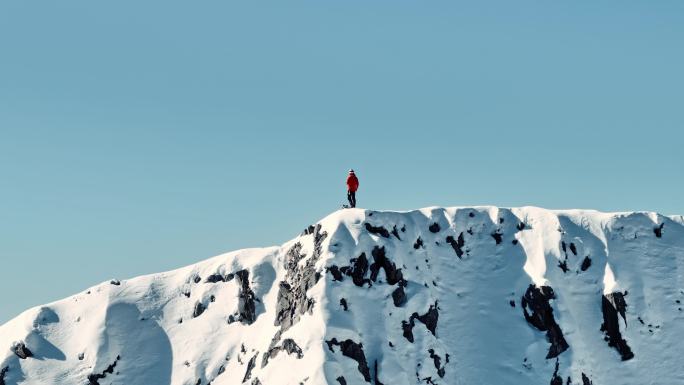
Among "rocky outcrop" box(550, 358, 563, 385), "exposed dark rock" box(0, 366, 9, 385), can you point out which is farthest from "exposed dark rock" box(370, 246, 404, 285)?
"exposed dark rock" box(0, 366, 9, 385)

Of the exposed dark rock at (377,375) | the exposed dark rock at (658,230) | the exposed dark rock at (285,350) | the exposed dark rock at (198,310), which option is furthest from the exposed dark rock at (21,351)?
the exposed dark rock at (658,230)

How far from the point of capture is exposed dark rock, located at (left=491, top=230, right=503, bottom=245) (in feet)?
356

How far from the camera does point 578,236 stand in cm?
10756

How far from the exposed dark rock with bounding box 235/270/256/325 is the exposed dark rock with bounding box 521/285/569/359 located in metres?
26.7

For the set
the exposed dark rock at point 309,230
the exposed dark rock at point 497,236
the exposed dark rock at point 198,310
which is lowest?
the exposed dark rock at point 198,310

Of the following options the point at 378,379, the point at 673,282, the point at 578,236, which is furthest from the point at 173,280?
the point at 673,282

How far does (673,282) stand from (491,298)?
17657 mm

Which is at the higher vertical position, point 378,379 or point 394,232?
point 394,232

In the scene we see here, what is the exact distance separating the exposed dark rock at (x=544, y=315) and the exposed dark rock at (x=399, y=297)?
11893mm

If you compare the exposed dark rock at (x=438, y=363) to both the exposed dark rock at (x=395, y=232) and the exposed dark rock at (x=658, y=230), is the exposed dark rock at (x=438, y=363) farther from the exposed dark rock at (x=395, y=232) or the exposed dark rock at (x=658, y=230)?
the exposed dark rock at (x=658, y=230)

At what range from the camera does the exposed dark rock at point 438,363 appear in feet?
308

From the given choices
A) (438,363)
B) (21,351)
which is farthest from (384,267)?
(21,351)

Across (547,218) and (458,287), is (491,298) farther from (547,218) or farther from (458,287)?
(547,218)

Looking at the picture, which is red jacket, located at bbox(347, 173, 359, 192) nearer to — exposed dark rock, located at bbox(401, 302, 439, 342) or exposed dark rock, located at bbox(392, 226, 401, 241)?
exposed dark rock, located at bbox(392, 226, 401, 241)
